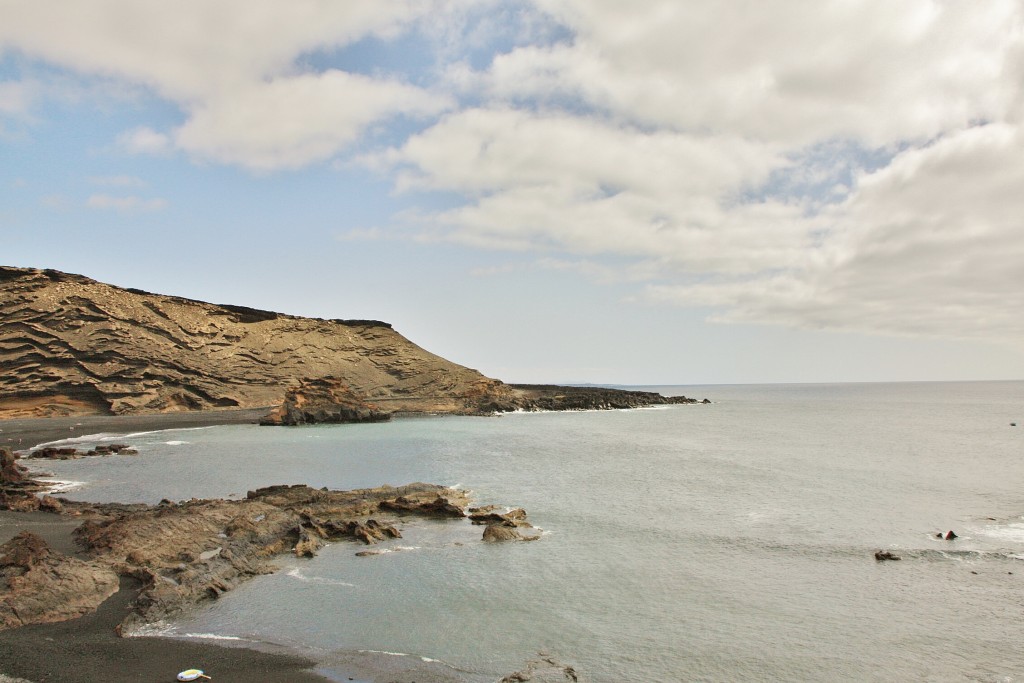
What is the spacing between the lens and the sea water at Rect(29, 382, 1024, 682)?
35.9ft

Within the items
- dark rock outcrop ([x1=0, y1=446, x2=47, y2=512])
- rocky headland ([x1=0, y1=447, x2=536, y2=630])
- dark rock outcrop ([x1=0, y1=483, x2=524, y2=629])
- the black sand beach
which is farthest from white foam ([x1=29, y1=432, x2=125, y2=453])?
the black sand beach

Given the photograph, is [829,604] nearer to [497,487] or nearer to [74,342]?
[497,487]

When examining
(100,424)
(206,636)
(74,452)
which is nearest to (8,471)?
(74,452)

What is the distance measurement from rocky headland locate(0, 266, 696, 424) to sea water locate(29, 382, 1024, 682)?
95.9 ft

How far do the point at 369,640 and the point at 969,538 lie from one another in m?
17.8

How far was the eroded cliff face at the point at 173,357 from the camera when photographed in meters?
57.0

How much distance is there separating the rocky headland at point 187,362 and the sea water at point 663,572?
29.2m

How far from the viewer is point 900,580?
14953mm

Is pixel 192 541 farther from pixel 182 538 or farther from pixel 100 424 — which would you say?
pixel 100 424

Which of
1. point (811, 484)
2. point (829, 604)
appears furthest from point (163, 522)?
point (811, 484)

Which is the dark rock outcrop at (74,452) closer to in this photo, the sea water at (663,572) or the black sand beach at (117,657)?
the sea water at (663,572)

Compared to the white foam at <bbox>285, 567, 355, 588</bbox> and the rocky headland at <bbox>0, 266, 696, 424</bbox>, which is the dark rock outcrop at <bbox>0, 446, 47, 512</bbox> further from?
the rocky headland at <bbox>0, 266, 696, 424</bbox>

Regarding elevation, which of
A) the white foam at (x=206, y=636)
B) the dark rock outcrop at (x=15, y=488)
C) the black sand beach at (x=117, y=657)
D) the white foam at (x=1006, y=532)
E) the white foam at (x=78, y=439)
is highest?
the white foam at (x=1006, y=532)

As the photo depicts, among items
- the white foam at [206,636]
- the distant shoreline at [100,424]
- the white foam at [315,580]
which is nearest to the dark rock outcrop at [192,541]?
the white foam at [315,580]
